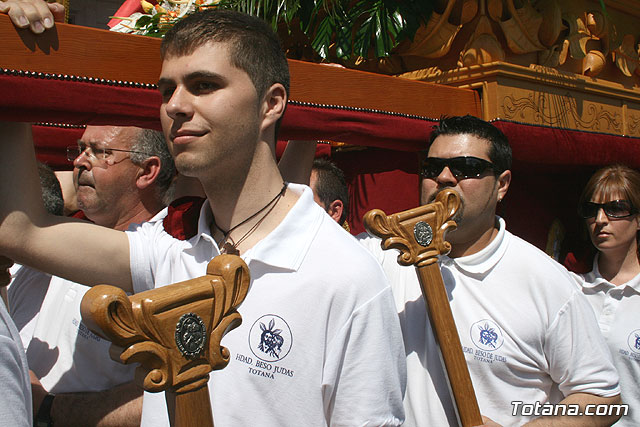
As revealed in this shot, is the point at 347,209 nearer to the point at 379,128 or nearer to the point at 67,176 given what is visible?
the point at 379,128

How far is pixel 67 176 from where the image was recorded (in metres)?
4.09

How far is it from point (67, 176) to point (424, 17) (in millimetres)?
2688

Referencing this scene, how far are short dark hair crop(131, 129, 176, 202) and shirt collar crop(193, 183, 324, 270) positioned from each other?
3.19 ft

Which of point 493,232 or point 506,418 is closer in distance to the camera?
point 506,418

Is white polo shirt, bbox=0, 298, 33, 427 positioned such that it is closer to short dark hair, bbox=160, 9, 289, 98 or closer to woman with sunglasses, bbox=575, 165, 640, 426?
short dark hair, bbox=160, 9, 289, 98

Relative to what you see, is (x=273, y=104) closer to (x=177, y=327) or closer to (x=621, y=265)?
(x=177, y=327)

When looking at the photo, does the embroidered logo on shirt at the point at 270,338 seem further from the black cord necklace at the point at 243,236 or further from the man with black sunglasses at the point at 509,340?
the man with black sunglasses at the point at 509,340

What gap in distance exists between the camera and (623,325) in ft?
9.54

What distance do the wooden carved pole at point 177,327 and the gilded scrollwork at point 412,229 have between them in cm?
84

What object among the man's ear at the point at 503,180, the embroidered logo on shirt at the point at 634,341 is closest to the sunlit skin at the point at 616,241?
the embroidered logo on shirt at the point at 634,341

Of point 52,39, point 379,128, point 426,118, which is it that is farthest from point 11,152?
point 426,118

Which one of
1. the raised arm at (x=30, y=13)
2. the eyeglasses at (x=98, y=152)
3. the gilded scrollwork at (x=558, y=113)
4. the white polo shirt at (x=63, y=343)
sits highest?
the gilded scrollwork at (x=558, y=113)

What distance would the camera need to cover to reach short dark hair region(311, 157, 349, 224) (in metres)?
3.28

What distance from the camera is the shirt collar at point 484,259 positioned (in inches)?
86.0
